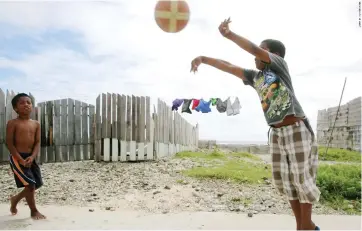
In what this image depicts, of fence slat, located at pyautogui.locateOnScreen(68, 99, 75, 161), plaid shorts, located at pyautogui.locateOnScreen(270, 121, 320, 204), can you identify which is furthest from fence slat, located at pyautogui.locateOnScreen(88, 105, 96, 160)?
plaid shorts, located at pyautogui.locateOnScreen(270, 121, 320, 204)

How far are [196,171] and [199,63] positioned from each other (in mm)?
3949

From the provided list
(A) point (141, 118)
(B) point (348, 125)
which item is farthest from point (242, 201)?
(B) point (348, 125)

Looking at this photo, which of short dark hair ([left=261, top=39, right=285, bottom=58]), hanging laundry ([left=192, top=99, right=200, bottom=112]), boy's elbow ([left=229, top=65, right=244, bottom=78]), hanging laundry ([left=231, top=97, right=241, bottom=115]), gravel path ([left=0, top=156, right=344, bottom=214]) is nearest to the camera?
short dark hair ([left=261, top=39, right=285, bottom=58])

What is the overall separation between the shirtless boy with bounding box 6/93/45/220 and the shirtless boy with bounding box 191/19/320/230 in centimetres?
237

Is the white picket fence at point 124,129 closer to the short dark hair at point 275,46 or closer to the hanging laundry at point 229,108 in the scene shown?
the short dark hair at point 275,46

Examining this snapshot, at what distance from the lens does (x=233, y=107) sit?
51.2 feet

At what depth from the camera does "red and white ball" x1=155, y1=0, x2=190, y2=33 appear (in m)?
4.12

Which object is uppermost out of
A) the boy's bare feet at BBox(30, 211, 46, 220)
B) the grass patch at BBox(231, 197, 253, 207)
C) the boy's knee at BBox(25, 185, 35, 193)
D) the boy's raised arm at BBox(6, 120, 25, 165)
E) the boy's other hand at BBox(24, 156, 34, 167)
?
the boy's raised arm at BBox(6, 120, 25, 165)

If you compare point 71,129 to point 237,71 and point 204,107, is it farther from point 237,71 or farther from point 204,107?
point 204,107

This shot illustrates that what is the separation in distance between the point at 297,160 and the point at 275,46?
Result: 1001 millimetres

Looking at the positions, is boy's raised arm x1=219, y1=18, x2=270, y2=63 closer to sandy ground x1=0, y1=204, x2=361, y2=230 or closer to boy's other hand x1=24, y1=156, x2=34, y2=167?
sandy ground x1=0, y1=204, x2=361, y2=230

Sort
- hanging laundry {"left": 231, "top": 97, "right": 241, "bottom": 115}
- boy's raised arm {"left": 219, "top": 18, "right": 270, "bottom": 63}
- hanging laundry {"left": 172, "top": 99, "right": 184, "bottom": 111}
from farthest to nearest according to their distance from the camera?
hanging laundry {"left": 231, "top": 97, "right": 241, "bottom": 115} < hanging laundry {"left": 172, "top": 99, "right": 184, "bottom": 111} < boy's raised arm {"left": 219, "top": 18, "right": 270, "bottom": 63}

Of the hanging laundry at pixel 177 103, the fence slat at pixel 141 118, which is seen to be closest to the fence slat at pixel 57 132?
the fence slat at pixel 141 118

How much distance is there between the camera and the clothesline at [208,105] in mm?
14627
